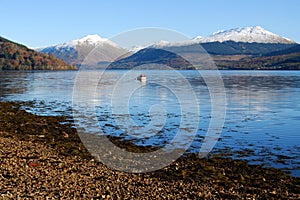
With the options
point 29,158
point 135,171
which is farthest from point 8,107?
point 135,171

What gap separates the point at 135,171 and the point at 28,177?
212 inches

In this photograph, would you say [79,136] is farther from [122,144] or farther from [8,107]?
[8,107]

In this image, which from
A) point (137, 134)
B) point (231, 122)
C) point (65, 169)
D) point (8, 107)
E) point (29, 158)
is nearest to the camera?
point (65, 169)

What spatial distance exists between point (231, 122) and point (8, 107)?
27854 mm

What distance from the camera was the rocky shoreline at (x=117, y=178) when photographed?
1466 cm

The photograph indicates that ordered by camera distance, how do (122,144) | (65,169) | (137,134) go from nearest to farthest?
(65,169)
(122,144)
(137,134)

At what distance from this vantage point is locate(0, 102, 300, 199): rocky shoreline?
14.7 m

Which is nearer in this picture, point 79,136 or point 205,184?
point 205,184

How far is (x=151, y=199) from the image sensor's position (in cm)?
1417

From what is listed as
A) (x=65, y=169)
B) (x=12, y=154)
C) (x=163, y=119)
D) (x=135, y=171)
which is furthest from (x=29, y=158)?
(x=163, y=119)

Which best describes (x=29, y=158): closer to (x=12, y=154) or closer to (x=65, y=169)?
(x=12, y=154)

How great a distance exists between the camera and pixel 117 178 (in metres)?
17.0

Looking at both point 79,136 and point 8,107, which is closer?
point 79,136

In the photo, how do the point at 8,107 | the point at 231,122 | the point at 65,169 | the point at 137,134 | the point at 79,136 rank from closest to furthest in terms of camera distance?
the point at 65,169, the point at 79,136, the point at 137,134, the point at 231,122, the point at 8,107
